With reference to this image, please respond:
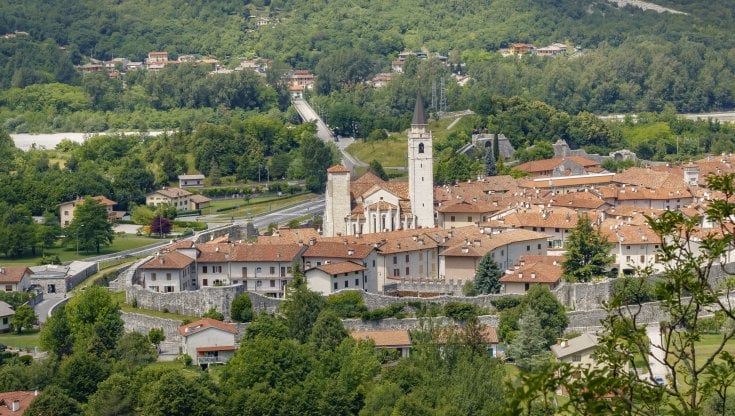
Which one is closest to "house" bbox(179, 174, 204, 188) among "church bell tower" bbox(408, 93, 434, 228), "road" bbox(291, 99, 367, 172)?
"road" bbox(291, 99, 367, 172)

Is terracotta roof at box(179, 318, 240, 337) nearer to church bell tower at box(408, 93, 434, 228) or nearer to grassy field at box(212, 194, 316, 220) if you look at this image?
church bell tower at box(408, 93, 434, 228)

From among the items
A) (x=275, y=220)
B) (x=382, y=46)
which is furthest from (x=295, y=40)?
(x=275, y=220)

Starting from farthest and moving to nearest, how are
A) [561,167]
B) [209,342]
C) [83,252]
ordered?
[561,167]
[83,252]
[209,342]

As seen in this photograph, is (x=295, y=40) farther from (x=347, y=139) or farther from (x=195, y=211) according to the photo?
(x=195, y=211)

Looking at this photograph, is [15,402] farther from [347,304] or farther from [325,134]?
[325,134]

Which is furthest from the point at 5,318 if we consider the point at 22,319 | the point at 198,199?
the point at 198,199

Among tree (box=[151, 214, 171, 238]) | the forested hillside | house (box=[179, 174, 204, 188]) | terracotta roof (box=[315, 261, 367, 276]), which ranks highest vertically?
the forested hillside

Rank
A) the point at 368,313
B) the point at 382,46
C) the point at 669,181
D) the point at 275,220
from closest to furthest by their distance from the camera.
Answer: the point at 368,313, the point at 669,181, the point at 275,220, the point at 382,46
